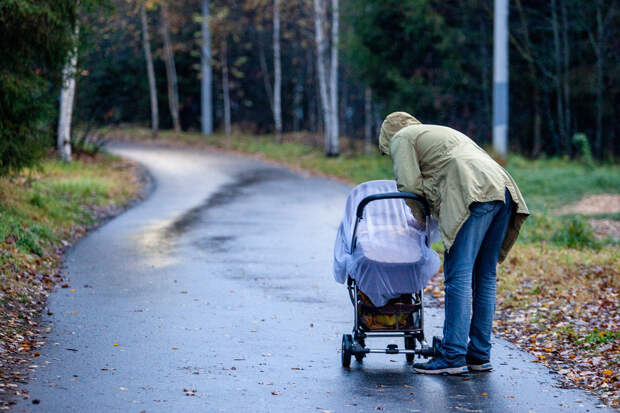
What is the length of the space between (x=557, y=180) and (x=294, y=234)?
978 centimetres

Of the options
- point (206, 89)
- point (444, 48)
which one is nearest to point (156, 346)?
point (444, 48)

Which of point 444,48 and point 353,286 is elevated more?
point 444,48

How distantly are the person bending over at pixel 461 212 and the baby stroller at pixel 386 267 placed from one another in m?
0.16

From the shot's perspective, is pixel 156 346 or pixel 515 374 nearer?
pixel 515 374

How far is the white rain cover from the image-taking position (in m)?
6.10

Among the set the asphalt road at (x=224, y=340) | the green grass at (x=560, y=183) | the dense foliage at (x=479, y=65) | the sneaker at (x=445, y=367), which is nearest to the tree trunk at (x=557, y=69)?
the dense foliage at (x=479, y=65)

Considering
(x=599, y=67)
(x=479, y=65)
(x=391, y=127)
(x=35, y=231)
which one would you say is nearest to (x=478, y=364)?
(x=391, y=127)

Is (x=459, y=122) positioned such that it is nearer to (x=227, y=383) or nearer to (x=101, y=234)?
(x=101, y=234)

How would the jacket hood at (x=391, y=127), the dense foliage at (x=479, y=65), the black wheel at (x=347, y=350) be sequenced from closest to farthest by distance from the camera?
the black wheel at (x=347, y=350) < the jacket hood at (x=391, y=127) < the dense foliage at (x=479, y=65)

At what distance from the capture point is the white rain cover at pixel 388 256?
6102 millimetres

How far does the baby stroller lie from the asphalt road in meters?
0.32

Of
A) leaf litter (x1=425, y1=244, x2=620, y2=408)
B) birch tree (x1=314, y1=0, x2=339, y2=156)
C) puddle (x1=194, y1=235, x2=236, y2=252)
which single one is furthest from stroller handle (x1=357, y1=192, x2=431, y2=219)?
birch tree (x1=314, y1=0, x2=339, y2=156)

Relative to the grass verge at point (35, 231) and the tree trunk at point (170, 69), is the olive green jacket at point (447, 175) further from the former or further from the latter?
the tree trunk at point (170, 69)

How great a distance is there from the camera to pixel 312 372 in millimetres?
6297
